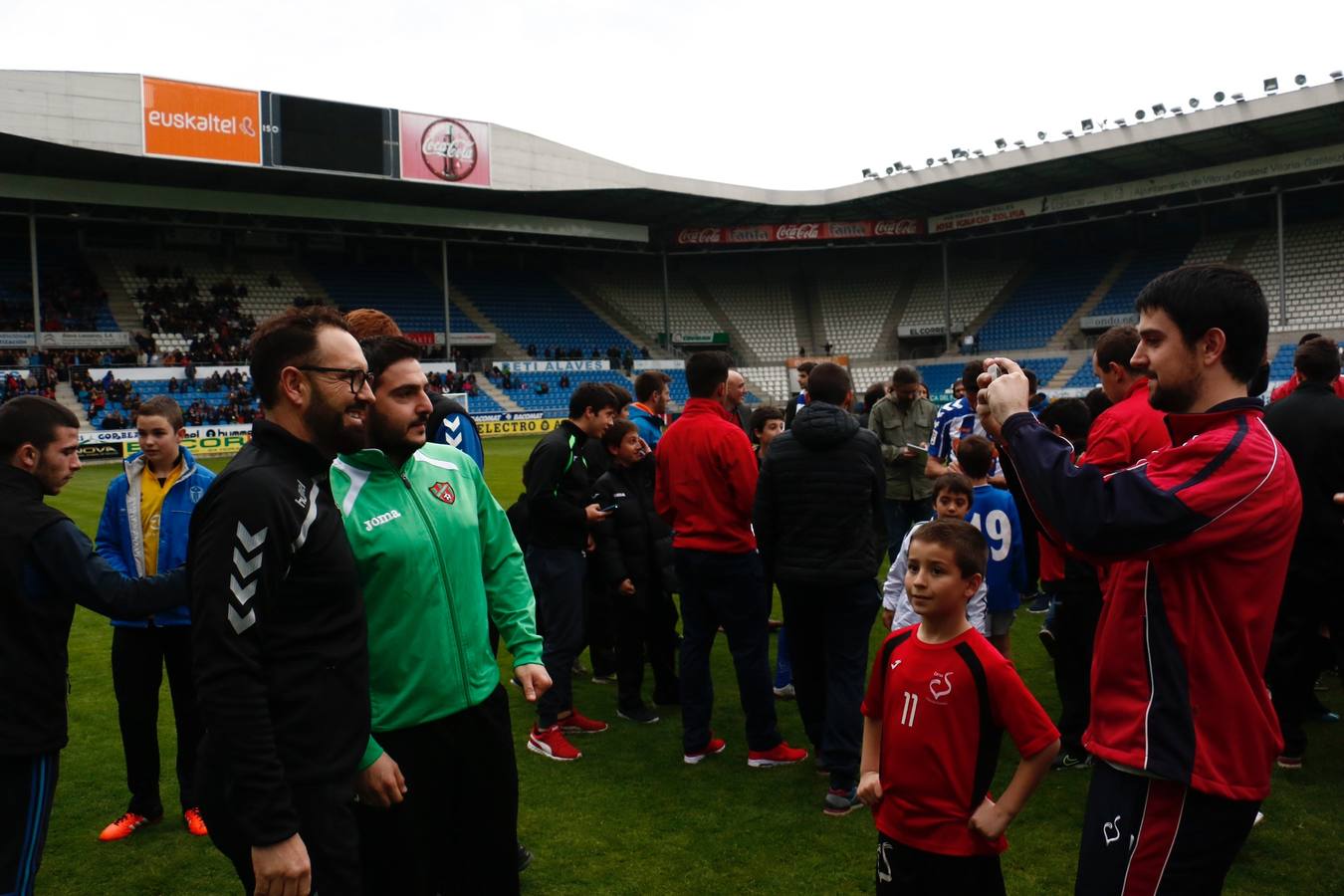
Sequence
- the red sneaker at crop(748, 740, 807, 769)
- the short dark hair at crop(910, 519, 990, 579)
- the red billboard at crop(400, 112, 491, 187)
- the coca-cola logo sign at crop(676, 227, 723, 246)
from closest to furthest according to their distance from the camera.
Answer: the short dark hair at crop(910, 519, 990, 579) → the red sneaker at crop(748, 740, 807, 769) → the red billboard at crop(400, 112, 491, 187) → the coca-cola logo sign at crop(676, 227, 723, 246)

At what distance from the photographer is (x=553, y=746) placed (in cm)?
543

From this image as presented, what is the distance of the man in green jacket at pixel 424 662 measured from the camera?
8.93 feet

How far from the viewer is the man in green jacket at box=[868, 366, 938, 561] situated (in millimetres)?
8398

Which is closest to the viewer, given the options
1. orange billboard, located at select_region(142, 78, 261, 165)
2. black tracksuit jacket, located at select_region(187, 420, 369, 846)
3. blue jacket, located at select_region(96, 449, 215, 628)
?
black tracksuit jacket, located at select_region(187, 420, 369, 846)

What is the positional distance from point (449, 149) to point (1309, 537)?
33.1m

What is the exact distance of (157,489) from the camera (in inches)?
180

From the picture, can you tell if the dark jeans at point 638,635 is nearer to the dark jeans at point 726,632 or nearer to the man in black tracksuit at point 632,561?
the man in black tracksuit at point 632,561

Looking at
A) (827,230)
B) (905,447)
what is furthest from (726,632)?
(827,230)

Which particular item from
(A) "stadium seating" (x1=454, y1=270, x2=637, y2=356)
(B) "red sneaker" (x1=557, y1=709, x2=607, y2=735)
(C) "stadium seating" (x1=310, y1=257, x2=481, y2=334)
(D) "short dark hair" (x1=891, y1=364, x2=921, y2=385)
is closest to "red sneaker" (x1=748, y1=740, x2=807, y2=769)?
(B) "red sneaker" (x1=557, y1=709, x2=607, y2=735)

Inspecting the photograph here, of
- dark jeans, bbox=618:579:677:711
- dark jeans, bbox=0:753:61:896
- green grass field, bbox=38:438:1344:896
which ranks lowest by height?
green grass field, bbox=38:438:1344:896

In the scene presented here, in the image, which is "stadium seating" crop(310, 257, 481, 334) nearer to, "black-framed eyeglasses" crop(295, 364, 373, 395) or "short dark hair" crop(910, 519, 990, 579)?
"short dark hair" crop(910, 519, 990, 579)

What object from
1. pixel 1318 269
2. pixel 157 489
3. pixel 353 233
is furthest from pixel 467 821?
pixel 1318 269

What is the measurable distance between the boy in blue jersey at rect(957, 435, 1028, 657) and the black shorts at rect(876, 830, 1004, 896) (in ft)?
8.22

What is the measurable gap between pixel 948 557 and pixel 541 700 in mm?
3245
